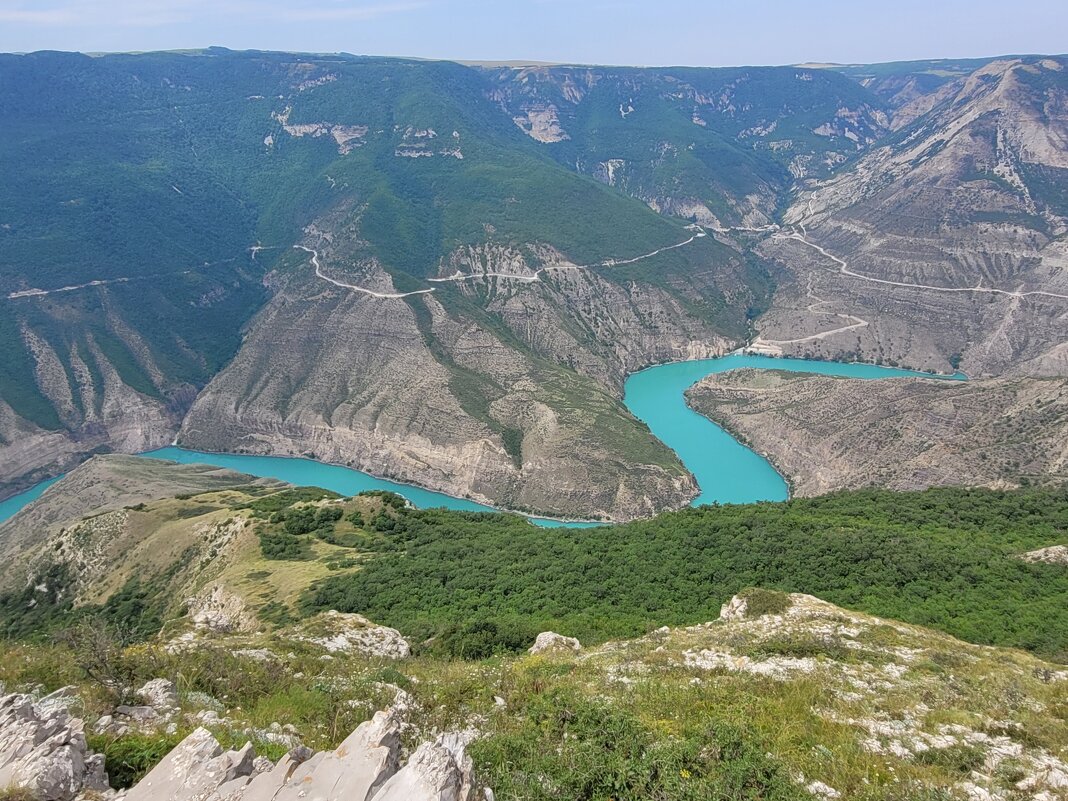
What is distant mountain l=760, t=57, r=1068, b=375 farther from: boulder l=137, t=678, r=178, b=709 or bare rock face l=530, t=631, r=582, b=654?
boulder l=137, t=678, r=178, b=709

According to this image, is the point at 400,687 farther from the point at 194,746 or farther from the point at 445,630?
the point at 445,630

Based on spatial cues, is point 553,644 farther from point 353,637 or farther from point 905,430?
point 905,430

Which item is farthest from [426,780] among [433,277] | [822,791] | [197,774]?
[433,277]

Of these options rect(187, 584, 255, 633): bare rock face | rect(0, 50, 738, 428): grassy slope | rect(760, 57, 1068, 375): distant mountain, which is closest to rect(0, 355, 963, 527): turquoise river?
rect(760, 57, 1068, 375): distant mountain

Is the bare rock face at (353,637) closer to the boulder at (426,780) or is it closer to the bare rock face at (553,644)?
the bare rock face at (553,644)

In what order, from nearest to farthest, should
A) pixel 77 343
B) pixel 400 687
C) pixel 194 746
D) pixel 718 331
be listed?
pixel 194 746 < pixel 400 687 < pixel 77 343 < pixel 718 331

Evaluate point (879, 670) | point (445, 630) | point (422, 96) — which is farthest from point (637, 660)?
point (422, 96)
